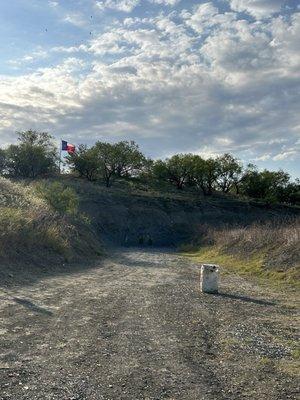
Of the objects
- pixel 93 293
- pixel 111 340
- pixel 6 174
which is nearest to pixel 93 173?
pixel 6 174

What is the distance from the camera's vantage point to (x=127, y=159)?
62.7 metres

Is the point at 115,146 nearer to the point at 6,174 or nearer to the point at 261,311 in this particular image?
the point at 6,174

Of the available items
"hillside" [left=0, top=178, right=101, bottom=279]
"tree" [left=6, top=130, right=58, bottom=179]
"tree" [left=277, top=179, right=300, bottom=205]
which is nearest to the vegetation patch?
"hillside" [left=0, top=178, right=101, bottom=279]

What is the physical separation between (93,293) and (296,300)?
5863mm

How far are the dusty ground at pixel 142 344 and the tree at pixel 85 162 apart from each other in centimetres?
4797

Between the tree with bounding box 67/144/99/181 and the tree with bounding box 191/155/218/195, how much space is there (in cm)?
1378

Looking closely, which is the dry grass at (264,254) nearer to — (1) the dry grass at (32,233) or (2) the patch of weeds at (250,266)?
(2) the patch of weeds at (250,266)

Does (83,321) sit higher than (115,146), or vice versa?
(115,146)

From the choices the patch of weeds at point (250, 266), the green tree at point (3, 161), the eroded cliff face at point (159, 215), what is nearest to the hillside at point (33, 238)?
the patch of weeds at point (250, 266)

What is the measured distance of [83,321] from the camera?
30.8ft

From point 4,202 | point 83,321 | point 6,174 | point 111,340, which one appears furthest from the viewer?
point 6,174

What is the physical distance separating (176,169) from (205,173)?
179 inches

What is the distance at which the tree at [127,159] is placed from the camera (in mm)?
61906

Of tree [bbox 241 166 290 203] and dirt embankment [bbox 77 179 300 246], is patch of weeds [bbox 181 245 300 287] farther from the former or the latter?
tree [bbox 241 166 290 203]
